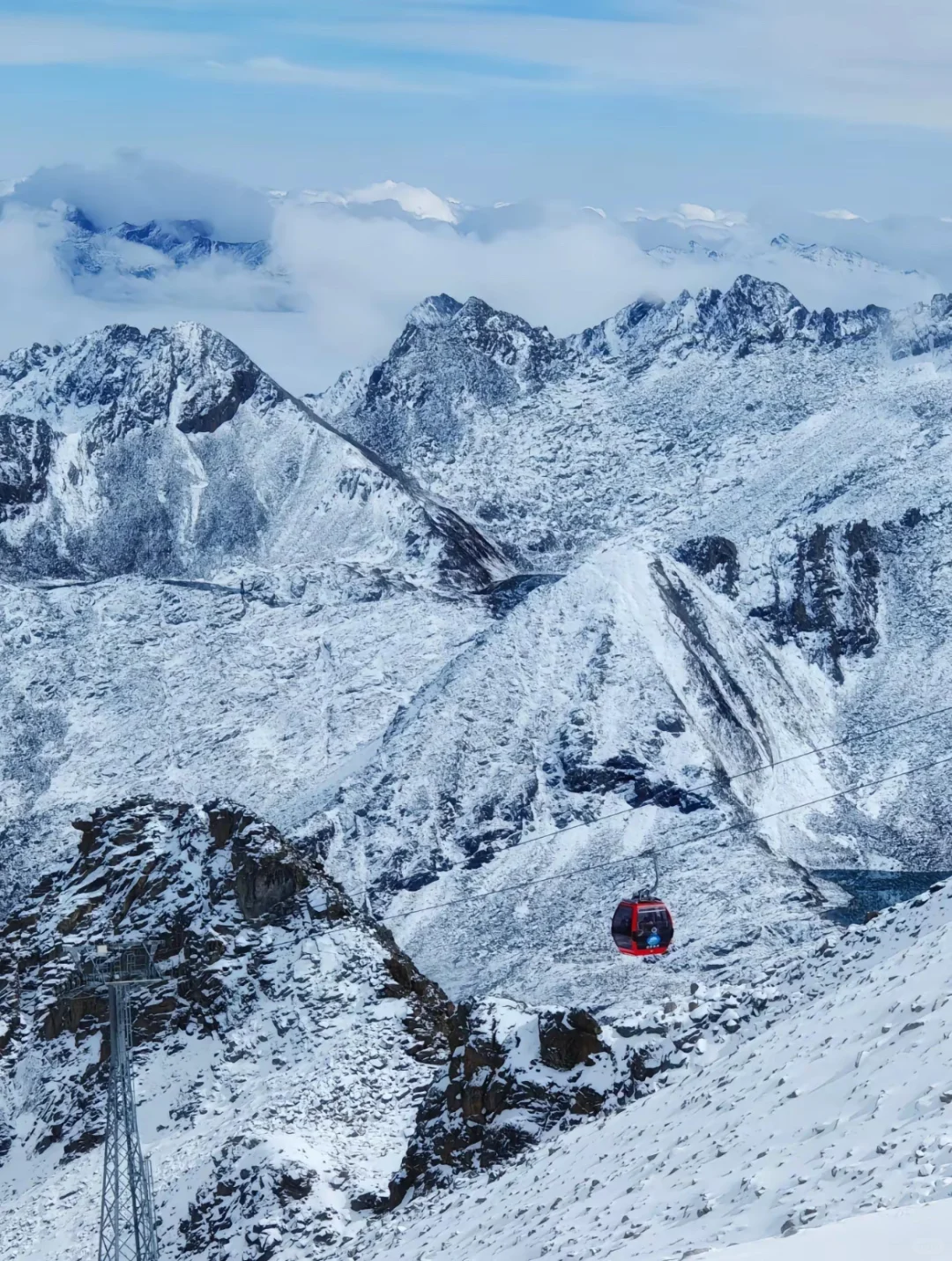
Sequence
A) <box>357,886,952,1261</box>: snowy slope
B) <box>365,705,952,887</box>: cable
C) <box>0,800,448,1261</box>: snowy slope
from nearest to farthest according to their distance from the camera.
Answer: <box>357,886,952,1261</box>: snowy slope → <box>0,800,448,1261</box>: snowy slope → <box>365,705,952,887</box>: cable

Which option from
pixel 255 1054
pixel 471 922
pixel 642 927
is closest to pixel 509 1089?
pixel 642 927

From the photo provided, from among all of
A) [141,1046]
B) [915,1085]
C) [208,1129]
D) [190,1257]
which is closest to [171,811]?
[141,1046]

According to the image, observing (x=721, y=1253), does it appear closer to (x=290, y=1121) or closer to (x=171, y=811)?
(x=290, y=1121)

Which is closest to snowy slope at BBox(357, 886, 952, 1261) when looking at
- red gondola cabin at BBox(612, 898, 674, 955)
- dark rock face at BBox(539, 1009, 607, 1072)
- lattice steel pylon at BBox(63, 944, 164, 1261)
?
dark rock face at BBox(539, 1009, 607, 1072)

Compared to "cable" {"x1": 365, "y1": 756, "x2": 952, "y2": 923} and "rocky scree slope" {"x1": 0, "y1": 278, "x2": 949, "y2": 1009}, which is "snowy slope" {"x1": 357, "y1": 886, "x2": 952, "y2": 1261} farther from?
"cable" {"x1": 365, "y1": 756, "x2": 952, "y2": 923}

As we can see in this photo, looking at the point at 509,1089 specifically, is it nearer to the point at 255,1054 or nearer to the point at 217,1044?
the point at 255,1054

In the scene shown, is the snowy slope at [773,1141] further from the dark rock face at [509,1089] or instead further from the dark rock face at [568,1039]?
the dark rock face at [568,1039]

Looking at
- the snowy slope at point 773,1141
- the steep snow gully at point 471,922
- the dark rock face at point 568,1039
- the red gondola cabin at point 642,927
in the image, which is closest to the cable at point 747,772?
the steep snow gully at point 471,922
